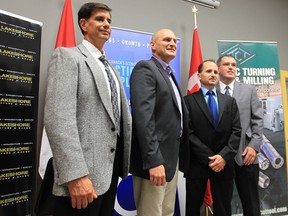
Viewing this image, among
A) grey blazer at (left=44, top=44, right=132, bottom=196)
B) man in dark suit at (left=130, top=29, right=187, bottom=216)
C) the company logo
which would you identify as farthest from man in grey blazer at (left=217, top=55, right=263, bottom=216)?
grey blazer at (left=44, top=44, right=132, bottom=196)

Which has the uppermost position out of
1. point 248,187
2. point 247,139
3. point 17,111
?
point 17,111

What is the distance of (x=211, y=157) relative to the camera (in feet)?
6.31

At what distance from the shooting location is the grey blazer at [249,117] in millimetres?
2273

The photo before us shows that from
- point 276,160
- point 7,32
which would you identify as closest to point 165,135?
point 7,32

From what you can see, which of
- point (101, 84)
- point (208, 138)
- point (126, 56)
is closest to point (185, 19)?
point (126, 56)

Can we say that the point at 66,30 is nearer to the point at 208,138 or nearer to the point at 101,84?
the point at 101,84

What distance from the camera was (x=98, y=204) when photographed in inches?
46.6

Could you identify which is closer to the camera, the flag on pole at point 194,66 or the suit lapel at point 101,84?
the suit lapel at point 101,84

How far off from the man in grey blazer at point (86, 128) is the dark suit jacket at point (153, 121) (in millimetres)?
154

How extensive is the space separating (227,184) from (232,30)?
2409 millimetres

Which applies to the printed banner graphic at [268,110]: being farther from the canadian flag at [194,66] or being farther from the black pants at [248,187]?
the black pants at [248,187]

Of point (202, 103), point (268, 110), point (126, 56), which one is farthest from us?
point (268, 110)

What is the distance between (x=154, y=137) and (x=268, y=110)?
89.2 inches

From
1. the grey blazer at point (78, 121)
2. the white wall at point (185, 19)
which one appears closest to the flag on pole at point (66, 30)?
the white wall at point (185, 19)
